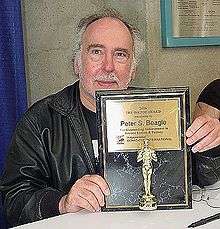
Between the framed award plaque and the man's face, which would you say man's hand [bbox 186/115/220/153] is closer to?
the framed award plaque

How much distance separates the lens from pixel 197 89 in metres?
2.54

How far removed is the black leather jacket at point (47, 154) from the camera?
4.58 ft

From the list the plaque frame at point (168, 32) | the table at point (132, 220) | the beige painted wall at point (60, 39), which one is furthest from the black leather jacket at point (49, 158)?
the plaque frame at point (168, 32)

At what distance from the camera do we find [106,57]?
1.55 m

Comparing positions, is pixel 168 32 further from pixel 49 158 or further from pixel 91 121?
pixel 49 158

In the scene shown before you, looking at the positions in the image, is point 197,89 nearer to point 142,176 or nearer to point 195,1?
point 195,1

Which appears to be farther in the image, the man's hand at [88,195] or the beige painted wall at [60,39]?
the beige painted wall at [60,39]

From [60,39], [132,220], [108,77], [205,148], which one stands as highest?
[60,39]

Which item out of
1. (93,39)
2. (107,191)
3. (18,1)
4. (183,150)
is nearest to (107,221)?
(107,191)

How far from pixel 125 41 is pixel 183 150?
0.59 meters

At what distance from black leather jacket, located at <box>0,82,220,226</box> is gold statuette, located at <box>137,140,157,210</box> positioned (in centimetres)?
27

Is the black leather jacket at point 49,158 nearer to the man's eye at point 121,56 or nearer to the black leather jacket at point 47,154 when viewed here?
the black leather jacket at point 47,154

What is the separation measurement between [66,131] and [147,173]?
1.53 ft

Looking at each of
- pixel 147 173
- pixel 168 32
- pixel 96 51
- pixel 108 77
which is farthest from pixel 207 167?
pixel 168 32
